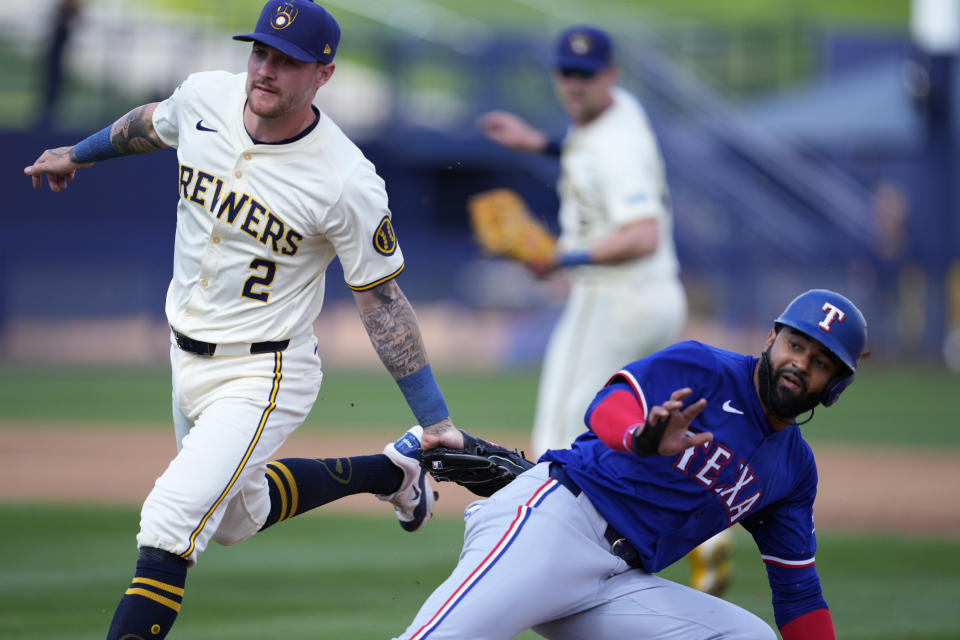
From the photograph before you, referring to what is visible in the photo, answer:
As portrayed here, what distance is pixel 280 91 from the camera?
4.16 meters

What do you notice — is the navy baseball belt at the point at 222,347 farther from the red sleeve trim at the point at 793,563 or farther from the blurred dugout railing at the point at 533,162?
the blurred dugout railing at the point at 533,162

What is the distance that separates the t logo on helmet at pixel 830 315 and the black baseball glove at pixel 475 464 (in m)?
1.35

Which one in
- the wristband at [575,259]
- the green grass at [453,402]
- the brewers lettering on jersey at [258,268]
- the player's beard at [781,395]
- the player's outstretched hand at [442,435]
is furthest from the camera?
the green grass at [453,402]

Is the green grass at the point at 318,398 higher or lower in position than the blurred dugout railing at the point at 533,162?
lower

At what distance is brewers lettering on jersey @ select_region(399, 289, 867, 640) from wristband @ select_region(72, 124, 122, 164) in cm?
191

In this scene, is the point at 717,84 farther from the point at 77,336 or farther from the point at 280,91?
the point at 280,91

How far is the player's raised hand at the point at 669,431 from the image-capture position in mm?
3457

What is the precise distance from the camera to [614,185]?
6.51 meters

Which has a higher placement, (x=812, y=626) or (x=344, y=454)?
(x=812, y=626)

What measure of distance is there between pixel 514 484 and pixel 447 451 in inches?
20.8

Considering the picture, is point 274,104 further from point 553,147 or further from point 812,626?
point 553,147

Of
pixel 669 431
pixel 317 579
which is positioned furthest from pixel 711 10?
pixel 669 431

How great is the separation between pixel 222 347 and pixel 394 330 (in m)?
0.58

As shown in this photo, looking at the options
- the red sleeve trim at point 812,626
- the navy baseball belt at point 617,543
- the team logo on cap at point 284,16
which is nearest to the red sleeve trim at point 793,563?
the red sleeve trim at point 812,626
